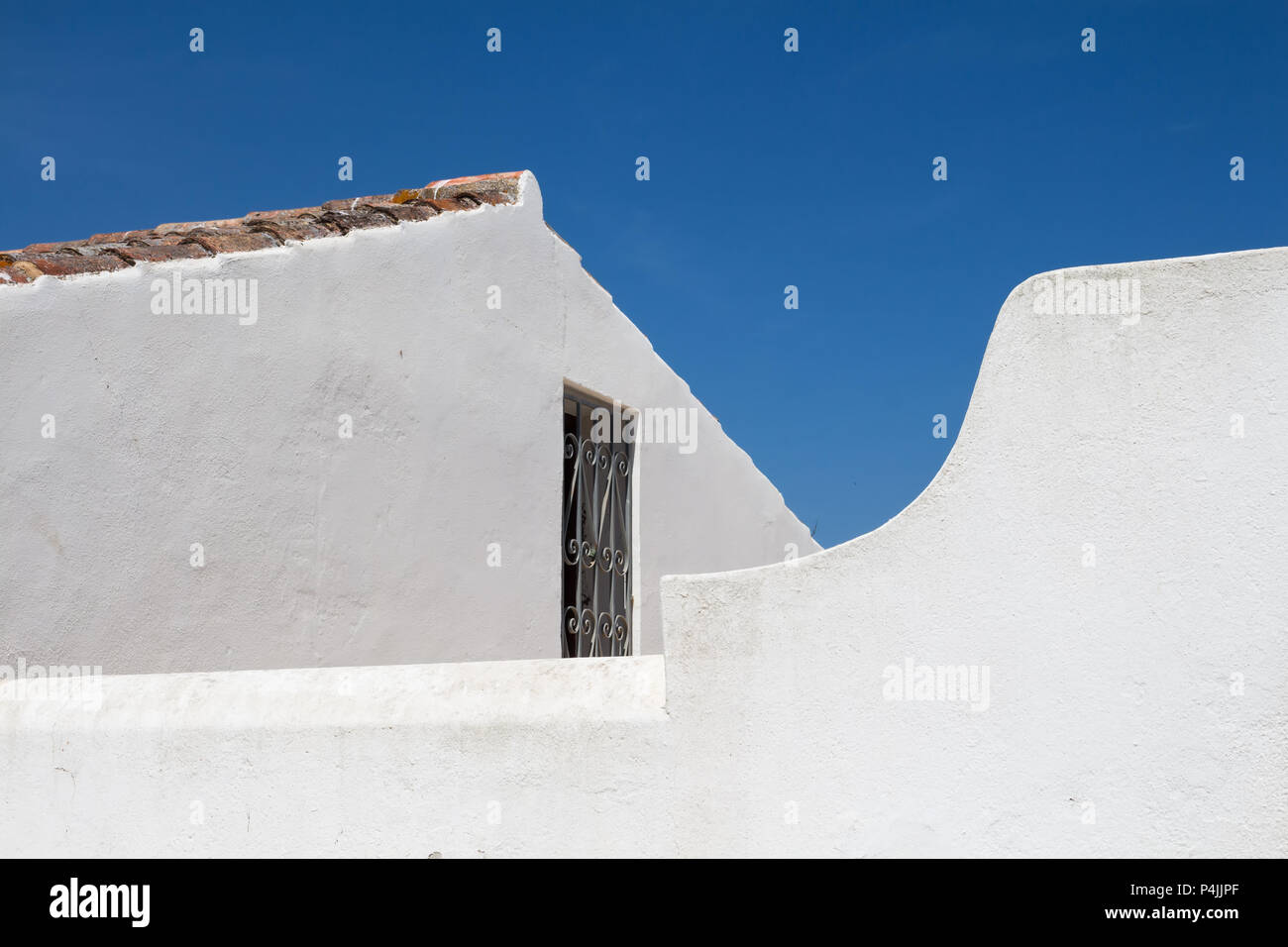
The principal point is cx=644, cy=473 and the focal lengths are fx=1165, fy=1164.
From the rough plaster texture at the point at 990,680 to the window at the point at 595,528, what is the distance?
3.45 m

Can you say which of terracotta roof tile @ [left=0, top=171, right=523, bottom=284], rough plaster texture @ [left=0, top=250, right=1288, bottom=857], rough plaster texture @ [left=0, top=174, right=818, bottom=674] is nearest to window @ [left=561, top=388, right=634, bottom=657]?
rough plaster texture @ [left=0, top=174, right=818, bottom=674]

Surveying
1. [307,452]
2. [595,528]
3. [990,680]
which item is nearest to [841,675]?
[990,680]

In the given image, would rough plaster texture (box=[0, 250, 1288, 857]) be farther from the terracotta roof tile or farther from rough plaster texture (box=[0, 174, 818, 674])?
the terracotta roof tile

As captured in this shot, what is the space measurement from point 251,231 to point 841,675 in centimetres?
329

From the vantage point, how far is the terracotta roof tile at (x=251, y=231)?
157 inches

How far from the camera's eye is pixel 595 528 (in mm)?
6953

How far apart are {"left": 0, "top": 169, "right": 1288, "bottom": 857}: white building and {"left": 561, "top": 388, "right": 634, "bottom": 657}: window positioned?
295cm

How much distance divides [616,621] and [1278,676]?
15.9 feet

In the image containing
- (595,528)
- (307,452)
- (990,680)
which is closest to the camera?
(990,680)

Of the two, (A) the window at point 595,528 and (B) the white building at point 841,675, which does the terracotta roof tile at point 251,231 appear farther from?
(A) the window at point 595,528

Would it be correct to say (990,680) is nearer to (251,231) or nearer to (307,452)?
(307,452)

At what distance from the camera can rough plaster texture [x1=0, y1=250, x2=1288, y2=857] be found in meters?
2.59
